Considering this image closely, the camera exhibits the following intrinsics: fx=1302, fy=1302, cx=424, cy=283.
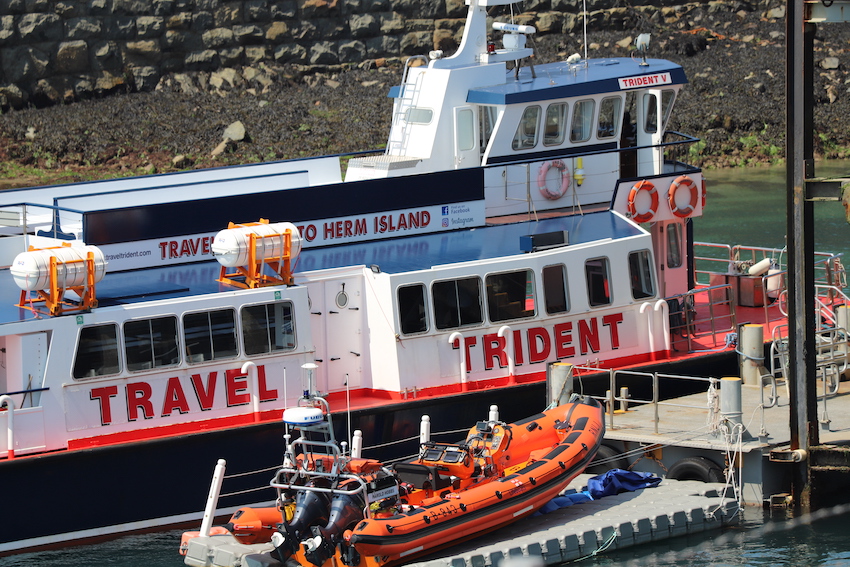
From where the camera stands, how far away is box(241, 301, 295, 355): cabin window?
14812 millimetres

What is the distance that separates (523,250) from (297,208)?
2888 millimetres

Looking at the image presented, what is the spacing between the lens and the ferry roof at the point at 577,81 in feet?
58.2

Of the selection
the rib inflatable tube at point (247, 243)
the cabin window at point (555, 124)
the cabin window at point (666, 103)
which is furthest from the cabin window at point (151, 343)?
the cabin window at point (666, 103)

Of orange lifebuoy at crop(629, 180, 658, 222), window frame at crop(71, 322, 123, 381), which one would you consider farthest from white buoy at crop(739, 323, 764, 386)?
window frame at crop(71, 322, 123, 381)

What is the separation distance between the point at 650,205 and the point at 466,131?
2.73 m

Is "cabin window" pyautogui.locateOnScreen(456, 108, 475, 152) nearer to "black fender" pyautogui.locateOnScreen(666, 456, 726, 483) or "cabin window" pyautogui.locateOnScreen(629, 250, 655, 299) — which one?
"cabin window" pyautogui.locateOnScreen(629, 250, 655, 299)

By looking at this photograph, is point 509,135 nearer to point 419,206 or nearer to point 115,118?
point 419,206

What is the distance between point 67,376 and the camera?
1402 centimetres

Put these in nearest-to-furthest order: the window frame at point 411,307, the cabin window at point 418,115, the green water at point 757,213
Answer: the window frame at point 411,307, the cabin window at point 418,115, the green water at point 757,213

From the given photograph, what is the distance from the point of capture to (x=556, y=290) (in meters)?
16.4

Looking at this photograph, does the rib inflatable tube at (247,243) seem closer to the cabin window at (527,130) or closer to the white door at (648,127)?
the cabin window at (527,130)

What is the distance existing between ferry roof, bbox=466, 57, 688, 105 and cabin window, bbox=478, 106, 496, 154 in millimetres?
235

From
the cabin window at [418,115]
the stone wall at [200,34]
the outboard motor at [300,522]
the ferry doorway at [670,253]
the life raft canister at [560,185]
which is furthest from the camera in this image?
the stone wall at [200,34]

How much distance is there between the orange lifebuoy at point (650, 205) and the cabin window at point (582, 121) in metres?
1.20
